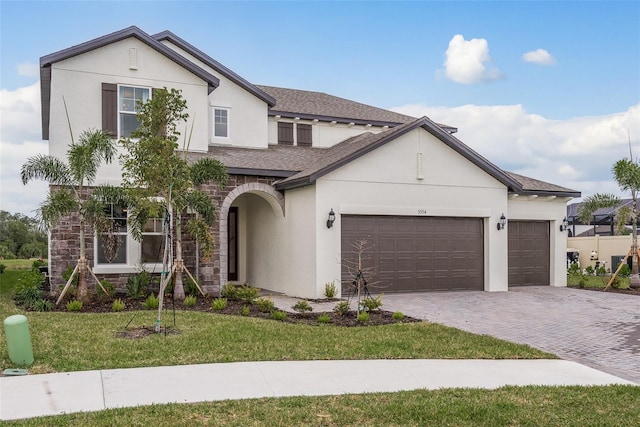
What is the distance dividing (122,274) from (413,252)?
28.4 feet

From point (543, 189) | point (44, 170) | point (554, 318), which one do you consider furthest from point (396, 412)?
point (543, 189)

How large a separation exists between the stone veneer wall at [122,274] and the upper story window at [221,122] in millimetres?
3017

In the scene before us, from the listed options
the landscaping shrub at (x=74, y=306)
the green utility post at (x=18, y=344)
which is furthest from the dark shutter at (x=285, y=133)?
the green utility post at (x=18, y=344)

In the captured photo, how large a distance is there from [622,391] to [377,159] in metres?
10.9

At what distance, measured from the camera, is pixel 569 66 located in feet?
62.7

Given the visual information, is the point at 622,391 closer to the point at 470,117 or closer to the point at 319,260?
the point at 319,260

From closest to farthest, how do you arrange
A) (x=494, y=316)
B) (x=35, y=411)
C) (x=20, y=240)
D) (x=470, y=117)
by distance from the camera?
1. (x=35, y=411)
2. (x=494, y=316)
3. (x=470, y=117)
4. (x=20, y=240)

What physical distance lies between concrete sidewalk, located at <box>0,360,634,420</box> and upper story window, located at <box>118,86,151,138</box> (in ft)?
34.7

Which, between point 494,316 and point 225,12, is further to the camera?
point 225,12

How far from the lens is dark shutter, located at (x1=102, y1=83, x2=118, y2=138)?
1664cm

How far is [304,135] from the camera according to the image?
22234mm

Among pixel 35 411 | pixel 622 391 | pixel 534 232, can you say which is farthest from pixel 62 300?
pixel 534 232

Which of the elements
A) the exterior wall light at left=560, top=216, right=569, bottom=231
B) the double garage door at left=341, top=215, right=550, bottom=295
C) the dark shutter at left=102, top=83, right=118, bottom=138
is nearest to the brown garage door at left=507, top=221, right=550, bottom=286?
the exterior wall light at left=560, top=216, right=569, bottom=231

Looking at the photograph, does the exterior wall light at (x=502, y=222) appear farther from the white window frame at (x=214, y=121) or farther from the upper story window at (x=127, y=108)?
the upper story window at (x=127, y=108)
